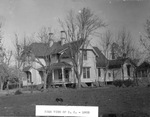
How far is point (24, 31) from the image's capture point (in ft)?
13.6

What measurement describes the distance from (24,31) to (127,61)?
190 centimetres

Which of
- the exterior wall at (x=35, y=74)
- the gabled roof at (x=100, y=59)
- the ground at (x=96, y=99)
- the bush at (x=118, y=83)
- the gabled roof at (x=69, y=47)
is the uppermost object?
the gabled roof at (x=69, y=47)

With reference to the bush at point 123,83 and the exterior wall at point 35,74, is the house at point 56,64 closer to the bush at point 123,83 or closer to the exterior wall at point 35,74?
the exterior wall at point 35,74

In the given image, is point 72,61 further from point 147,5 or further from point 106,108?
point 147,5

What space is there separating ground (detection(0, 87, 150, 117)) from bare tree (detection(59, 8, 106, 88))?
0.33 metres

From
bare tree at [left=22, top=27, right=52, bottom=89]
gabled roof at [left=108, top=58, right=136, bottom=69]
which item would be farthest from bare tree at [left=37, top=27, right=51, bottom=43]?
gabled roof at [left=108, top=58, right=136, bottom=69]

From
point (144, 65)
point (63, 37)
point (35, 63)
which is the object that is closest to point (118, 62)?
point (144, 65)

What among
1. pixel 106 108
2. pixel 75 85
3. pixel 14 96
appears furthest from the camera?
pixel 14 96

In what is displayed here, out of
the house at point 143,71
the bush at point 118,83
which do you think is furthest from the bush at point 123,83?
the house at point 143,71

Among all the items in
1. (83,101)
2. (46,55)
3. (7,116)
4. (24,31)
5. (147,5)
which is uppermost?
(147,5)

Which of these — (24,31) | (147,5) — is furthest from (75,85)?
(147,5)

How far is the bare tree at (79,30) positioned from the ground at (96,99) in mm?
328

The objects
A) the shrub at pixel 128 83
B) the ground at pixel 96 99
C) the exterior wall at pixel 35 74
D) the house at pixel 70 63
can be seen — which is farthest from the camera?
the exterior wall at pixel 35 74

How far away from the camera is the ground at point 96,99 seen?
3549mm
